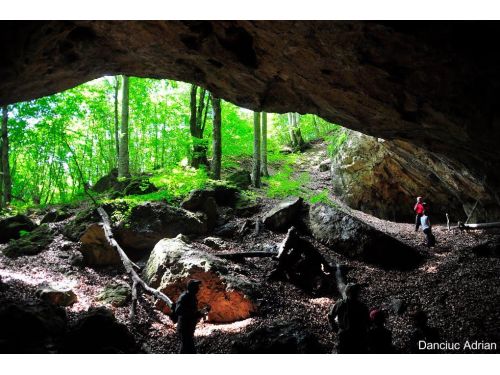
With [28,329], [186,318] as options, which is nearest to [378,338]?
[186,318]

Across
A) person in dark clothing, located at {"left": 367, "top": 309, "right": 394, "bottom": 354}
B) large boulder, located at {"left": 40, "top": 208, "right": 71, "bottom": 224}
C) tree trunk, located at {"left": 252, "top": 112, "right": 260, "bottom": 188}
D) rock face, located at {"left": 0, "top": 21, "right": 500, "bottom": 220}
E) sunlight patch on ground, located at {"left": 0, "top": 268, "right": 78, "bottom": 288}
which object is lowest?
sunlight patch on ground, located at {"left": 0, "top": 268, "right": 78, "bottom": 288}

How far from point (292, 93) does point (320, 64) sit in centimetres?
187

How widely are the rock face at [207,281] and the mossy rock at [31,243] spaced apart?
4241 mm

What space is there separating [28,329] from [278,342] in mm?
4129

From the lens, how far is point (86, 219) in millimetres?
11828

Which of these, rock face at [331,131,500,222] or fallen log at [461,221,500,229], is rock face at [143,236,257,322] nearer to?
rock face at [331,131,500,222]

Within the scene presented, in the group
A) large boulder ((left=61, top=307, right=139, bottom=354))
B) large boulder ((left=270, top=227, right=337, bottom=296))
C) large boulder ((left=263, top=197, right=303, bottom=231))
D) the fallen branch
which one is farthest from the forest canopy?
large boulder ((left=61, top=307, right=139, bottom=354))

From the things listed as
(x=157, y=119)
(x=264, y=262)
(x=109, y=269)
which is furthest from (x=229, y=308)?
(x=157, y=119)

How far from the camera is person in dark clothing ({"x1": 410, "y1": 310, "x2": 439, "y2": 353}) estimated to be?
16.6 feet

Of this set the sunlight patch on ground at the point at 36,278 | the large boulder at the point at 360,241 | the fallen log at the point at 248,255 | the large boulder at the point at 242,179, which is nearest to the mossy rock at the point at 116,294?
the sunlight patch on ground at the point at 36,278

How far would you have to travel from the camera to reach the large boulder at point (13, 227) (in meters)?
11.4

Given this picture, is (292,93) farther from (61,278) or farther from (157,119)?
(157,119)

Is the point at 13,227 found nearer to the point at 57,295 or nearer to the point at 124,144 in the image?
the point at 124,144

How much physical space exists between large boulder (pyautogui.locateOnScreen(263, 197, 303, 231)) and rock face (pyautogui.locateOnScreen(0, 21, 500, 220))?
492cm
